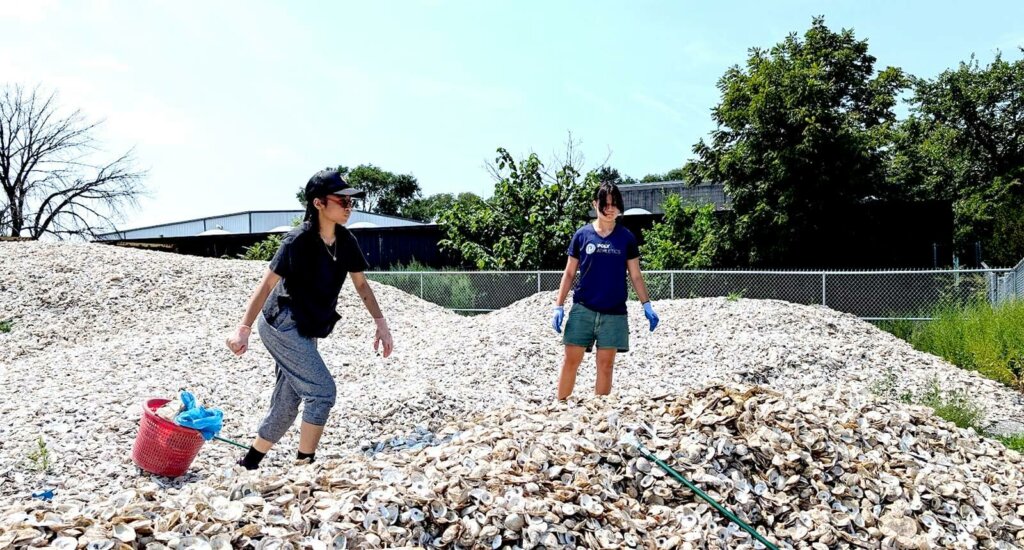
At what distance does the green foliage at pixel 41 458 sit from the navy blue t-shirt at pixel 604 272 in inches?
134

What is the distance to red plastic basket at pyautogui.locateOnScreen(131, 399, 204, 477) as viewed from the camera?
4.82 m

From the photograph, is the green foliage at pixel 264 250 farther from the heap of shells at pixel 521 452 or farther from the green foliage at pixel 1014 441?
the green foliage at pixel 1014 441

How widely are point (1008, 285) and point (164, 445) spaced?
11940mm

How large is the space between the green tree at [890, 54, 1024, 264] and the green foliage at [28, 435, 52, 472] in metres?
25.6

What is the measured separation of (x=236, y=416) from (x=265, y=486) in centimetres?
323

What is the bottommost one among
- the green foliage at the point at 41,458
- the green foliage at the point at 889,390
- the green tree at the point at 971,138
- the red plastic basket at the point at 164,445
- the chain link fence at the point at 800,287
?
the green foliage at the point at 889,390

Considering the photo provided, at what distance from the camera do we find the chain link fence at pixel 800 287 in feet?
43.3

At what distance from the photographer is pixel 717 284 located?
47.3ft

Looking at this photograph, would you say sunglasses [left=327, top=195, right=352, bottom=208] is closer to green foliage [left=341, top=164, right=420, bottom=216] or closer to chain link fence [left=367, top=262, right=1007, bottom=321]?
chain link fence [left=367, top=262, right=1007, bottom=321]

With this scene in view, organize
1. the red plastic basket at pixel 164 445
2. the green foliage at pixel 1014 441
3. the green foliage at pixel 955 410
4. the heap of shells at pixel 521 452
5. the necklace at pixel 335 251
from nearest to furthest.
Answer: the heap of shells at pixel 521 452 < the necklace at pixel 335 251 < the red plastic basket at pixel 164 445 < the green foliage at pixel 1014 441 < the green foliage at pixel 955 410

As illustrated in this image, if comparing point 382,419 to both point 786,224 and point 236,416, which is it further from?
point 786,224

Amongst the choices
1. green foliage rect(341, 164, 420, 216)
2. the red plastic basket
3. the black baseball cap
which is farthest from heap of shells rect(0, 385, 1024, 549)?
green foliage rect(341, 164, 420, 216)

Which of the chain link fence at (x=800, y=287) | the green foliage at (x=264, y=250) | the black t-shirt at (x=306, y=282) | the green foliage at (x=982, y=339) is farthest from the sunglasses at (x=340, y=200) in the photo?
the green foliage at (x=264, y=250)

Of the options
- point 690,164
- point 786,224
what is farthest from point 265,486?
point 690,164
